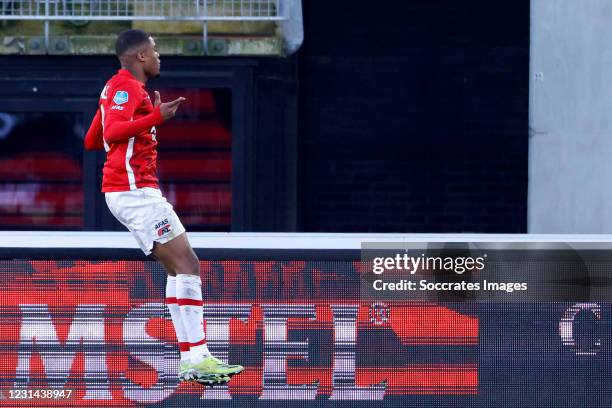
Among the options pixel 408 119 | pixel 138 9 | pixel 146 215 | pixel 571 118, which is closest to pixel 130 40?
pixel 146 215

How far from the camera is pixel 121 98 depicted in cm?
635

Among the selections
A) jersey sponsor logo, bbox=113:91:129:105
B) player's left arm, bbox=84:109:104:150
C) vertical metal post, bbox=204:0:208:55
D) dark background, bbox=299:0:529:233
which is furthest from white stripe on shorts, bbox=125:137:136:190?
dark background, bbox=299:0:529:233

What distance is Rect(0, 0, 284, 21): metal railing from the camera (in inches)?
432

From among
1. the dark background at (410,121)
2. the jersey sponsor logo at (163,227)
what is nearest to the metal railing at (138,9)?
the dark background at (410,121)

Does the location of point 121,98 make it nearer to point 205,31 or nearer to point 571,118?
point 205,31

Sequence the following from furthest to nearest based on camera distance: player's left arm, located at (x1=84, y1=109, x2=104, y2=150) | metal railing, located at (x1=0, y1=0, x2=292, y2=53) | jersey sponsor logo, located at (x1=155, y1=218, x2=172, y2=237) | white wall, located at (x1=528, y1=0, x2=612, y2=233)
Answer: white wall, located at (x1=528, y1=0, x2=612, y2=233), metal railing, located at (x1=0, y1=0, x2=292, y2=53), player's left arm, located at (x1=84, y1=109, x2=104, y2=150), jersey sponsor logo, located at (x1=155, y1=218, x2=172, y2=237)

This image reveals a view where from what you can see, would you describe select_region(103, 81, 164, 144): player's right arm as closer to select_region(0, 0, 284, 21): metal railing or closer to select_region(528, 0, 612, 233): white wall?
select_region(0, 0, 284, 21): metal railing

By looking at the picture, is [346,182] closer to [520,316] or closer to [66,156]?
[66,156]

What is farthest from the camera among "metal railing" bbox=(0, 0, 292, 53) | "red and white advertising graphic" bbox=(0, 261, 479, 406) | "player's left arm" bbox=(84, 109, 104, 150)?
"metal railing" bbox=(0, 0, 292, 53)

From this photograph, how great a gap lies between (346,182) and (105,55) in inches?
103

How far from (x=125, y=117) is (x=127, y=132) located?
88 mm

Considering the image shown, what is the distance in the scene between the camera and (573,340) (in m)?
6.54

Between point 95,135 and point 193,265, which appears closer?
point 193,265

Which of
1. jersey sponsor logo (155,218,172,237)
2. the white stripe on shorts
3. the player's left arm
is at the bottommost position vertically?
jersey sponsor logo (155,218,172,237)
